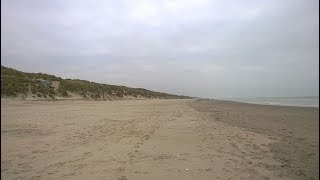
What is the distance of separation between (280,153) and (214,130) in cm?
423

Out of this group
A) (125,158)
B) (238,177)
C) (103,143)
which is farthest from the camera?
(103,143)

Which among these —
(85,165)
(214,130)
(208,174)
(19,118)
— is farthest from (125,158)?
(19,118)

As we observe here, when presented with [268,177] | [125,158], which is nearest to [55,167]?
[125,158]

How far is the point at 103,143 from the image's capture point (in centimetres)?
895

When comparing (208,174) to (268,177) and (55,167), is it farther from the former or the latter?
(55,167)

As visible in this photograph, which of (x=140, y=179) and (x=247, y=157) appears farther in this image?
(x=247, y=157)

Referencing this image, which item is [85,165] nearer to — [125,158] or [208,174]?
[125,158]

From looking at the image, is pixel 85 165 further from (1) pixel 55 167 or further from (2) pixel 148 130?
(2) pixel 148 130

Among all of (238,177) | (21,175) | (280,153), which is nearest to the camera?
(21,175)

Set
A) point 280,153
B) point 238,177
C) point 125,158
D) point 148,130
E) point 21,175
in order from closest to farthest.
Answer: point 21,175, point 238,177, point 125,158, point 280,153, point 148,130

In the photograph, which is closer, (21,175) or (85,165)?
(21,175)

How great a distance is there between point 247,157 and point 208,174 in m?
1.88

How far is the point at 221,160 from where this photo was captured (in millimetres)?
7504

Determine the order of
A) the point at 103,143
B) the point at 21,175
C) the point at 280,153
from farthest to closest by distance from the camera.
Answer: the point at 103,143 → the point at 280,153 → the point at 21,175
